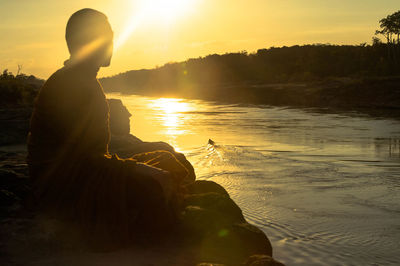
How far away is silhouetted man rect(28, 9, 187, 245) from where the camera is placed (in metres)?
2.92

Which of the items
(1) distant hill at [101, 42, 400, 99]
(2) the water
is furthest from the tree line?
(2) the water

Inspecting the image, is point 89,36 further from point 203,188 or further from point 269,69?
point 269,69

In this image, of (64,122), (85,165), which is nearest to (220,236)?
(85,165)

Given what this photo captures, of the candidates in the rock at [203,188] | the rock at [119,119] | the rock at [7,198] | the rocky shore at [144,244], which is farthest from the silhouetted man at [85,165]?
the rock at [119,119]

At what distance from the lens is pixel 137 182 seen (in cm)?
297

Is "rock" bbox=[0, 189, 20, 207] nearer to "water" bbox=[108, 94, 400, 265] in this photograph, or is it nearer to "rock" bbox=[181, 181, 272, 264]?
"rock" bbox=[181, 181, 272, 264]

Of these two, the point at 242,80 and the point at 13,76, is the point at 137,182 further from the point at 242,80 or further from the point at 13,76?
the point at 242,80

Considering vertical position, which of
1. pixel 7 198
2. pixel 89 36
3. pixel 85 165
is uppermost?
pixel 89 36

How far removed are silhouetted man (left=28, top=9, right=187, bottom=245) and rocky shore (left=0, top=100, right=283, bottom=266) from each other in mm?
150

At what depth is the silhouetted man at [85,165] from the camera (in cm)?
292

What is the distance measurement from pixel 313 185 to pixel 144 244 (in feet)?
12.4

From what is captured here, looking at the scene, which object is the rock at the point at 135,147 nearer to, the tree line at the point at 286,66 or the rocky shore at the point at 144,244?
the rocky shore at the point at 144,244

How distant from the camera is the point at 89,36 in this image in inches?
124

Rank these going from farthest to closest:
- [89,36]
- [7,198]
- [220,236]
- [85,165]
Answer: [7,198] < [220,236] < [89,36] < [85,165]
